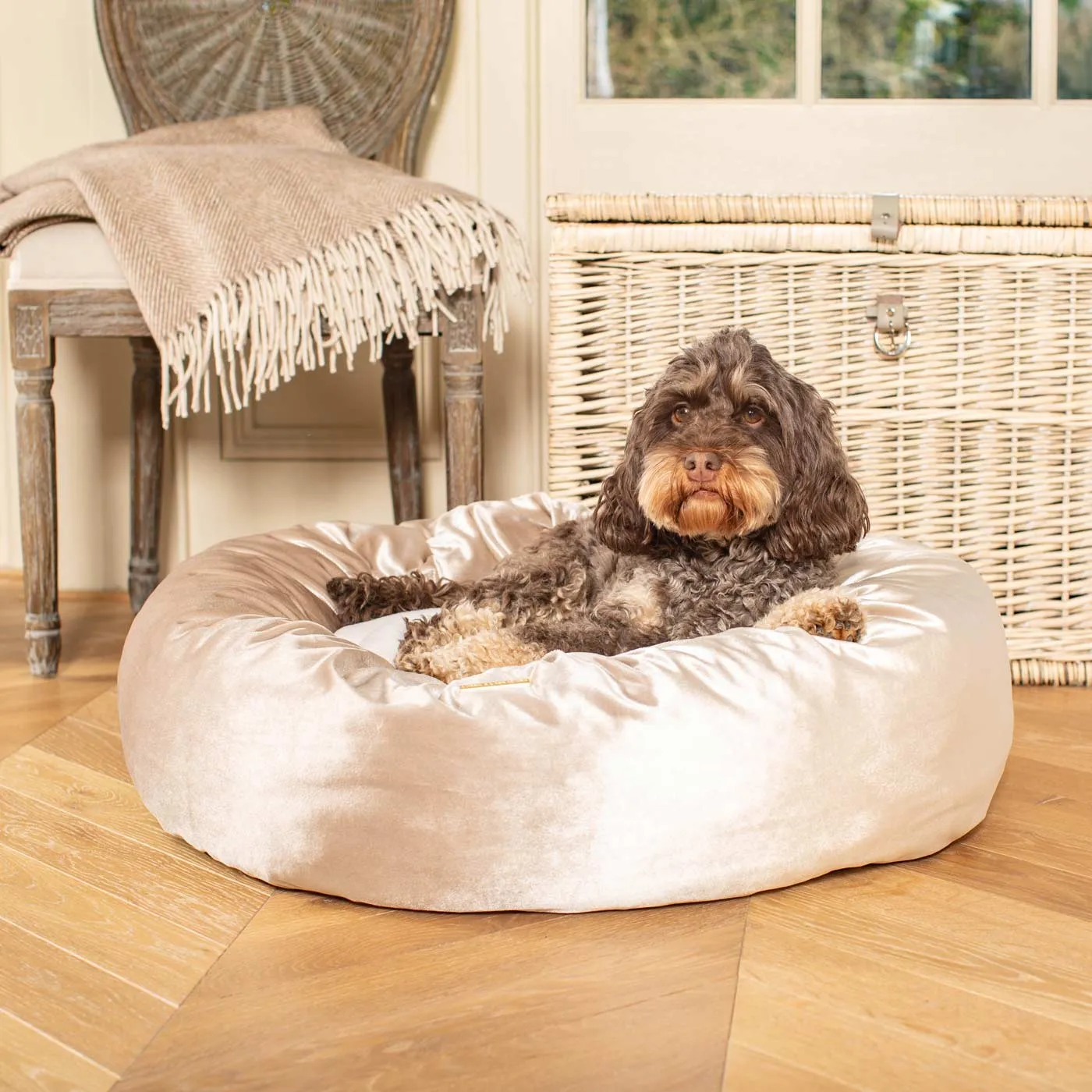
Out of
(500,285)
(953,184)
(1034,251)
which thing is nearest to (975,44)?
(953,184)

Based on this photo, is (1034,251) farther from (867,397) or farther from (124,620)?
(124,620)

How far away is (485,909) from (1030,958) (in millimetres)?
674

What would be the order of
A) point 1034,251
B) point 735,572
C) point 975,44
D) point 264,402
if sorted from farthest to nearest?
point 264,402
point 975,44
point 1034,251
point 735,572

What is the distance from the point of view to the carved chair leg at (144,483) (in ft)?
11.6

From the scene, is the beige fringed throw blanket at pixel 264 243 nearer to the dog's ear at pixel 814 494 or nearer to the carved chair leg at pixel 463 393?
the carved chair leg at pixel 463 393

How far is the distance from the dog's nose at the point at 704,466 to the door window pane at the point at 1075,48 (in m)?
2.21

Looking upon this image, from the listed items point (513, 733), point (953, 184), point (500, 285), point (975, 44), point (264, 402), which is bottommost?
point (513, 733)

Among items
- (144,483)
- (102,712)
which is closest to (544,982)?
(102,712)

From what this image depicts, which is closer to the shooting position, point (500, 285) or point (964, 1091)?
point (964, 1091)

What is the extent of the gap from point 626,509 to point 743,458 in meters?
0.30

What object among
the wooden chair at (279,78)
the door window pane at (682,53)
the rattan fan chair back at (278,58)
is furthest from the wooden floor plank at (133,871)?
the door window pane at (682,53)

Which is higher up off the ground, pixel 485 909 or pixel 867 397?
pixel 867 397

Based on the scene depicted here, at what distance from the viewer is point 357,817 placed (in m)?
1.68

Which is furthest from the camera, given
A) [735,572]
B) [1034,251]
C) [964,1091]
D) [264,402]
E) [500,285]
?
[264,402]
